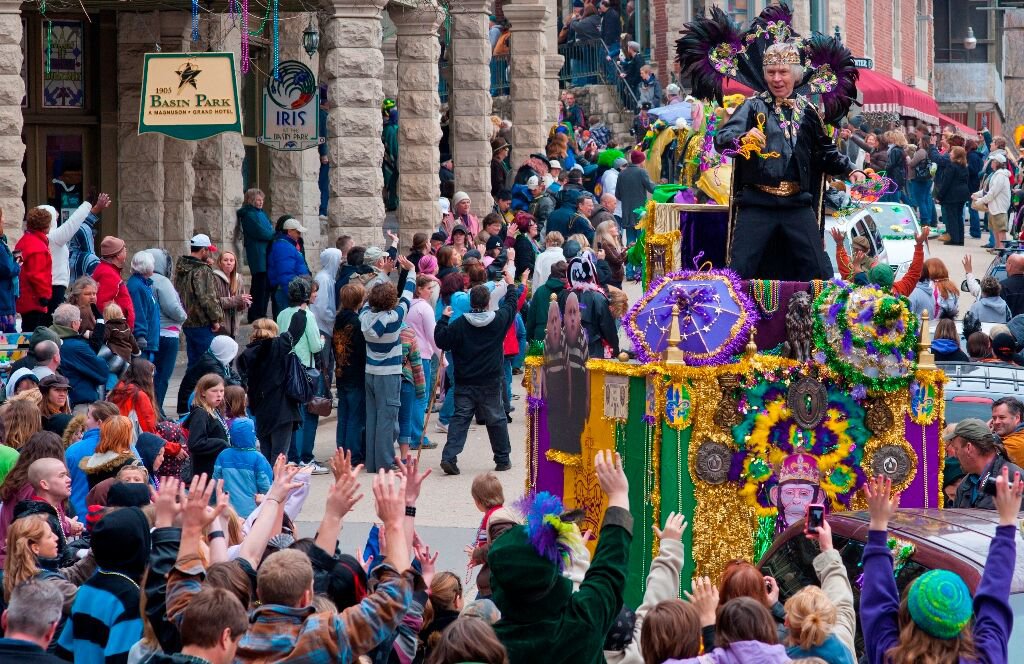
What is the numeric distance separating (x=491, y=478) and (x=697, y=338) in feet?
5.61

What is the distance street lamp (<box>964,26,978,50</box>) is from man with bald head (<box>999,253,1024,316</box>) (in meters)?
37.1

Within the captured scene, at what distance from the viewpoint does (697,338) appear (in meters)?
9.98

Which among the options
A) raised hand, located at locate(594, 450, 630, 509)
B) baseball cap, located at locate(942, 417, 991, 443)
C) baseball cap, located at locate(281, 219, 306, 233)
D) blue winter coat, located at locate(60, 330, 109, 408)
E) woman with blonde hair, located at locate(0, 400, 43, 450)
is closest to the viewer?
raised hand, located at locate(594, 450, 630, 509)

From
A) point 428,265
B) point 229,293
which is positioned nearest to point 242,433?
point 428,265

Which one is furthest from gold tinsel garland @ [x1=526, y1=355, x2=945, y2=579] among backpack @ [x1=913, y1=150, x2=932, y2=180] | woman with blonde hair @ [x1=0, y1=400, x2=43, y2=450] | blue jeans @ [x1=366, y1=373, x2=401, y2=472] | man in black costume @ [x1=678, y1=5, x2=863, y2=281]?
backpack @ [x1=913, y1=150, x2=932, y2=180]

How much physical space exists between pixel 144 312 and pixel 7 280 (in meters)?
1.16

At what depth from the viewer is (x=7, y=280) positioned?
14.9 m

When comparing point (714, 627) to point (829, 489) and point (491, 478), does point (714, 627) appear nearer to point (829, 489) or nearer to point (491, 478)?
point (491, 478)

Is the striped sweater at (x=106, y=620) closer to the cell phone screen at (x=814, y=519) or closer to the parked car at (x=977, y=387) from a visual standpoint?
the cell phone screen at (x=814, y=519)

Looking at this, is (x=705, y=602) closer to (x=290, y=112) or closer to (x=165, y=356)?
(x=165, y=356)

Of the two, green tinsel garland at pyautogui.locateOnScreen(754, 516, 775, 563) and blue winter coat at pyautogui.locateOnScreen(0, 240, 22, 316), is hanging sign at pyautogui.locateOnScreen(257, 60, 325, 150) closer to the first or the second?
blue winter coat at pyautogui.locateOnScreen(0, 240, 22, 316)

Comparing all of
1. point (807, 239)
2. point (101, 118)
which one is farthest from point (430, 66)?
Result: point (807, 239)

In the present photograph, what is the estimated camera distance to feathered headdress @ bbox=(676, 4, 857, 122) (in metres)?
11.0

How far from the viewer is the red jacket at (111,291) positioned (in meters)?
15.2
